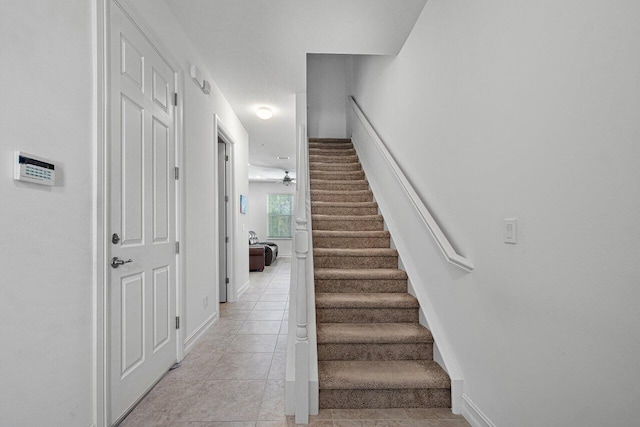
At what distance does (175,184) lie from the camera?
254cm

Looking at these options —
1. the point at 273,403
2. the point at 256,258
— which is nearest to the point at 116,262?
the point at 273,403

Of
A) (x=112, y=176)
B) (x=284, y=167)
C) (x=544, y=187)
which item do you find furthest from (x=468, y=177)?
(x=284, y=167)

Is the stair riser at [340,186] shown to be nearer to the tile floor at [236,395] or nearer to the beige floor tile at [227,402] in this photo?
the tile floor at [236,395]

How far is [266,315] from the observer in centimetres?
396

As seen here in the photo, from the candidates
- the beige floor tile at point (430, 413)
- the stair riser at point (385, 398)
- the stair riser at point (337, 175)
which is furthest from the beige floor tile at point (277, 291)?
the beige floor tile at point (430, 413)

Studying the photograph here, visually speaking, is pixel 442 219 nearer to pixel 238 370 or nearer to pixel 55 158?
pixel 238 370

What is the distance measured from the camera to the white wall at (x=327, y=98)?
6.53 meters

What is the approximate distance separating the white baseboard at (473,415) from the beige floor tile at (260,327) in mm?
1954

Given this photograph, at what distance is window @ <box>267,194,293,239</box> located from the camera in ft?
36.8

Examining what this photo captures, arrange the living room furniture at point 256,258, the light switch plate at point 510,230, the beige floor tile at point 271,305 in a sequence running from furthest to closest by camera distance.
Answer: the living room furniture at point 256,258, the beige floor tile at point 271,305, the light switch plate at point 510,230

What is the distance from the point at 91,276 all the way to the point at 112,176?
20.8 inches

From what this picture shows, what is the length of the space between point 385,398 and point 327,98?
19.3 feet

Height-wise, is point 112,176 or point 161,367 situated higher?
point 112,176

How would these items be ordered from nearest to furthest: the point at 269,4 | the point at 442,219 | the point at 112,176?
1. the point at 112,176
2. the point at 442,219
3. the point at 269,4
